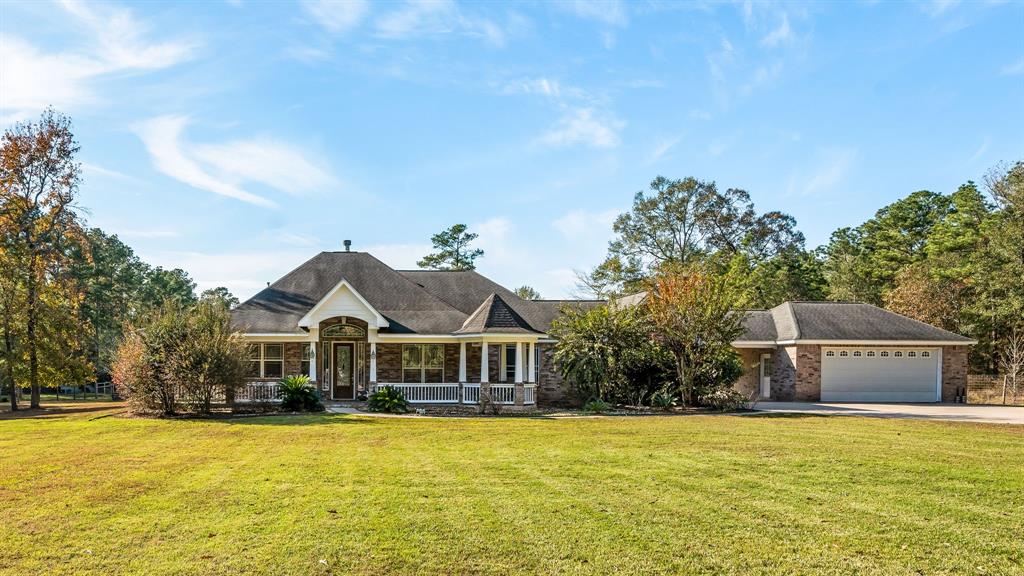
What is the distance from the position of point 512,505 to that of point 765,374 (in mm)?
26377

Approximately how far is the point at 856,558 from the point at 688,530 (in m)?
1.53

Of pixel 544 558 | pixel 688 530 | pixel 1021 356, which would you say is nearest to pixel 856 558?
pixel 688 530

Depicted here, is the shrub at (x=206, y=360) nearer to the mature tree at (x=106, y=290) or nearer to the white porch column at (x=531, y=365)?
the white porch column at (x=531, y=365)

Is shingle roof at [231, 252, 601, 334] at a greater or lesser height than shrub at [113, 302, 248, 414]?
greater

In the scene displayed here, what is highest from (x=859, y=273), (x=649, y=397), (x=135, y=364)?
(x=859, y=273)

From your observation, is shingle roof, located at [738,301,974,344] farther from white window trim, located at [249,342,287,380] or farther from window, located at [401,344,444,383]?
white window trim, located at [249,342,287,380]

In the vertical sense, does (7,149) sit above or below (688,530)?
above

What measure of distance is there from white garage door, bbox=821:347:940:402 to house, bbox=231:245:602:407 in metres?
11.0

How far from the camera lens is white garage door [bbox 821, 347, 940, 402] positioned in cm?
2920

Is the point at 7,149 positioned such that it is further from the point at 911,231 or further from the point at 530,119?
the point at 911,231

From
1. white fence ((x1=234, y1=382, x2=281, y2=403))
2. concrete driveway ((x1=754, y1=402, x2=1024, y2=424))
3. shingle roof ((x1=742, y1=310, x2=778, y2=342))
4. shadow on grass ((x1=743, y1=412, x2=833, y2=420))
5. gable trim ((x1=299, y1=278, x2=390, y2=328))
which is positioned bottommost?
concrete driveway ((x1=754, y1=402, x2=1024, y2=424))

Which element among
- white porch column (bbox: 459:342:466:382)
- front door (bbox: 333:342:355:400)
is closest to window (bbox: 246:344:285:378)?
front door (bbox: 333:342:355:400)

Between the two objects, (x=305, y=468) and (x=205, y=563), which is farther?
(x=305, y=468)

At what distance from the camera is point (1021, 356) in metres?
31.5
